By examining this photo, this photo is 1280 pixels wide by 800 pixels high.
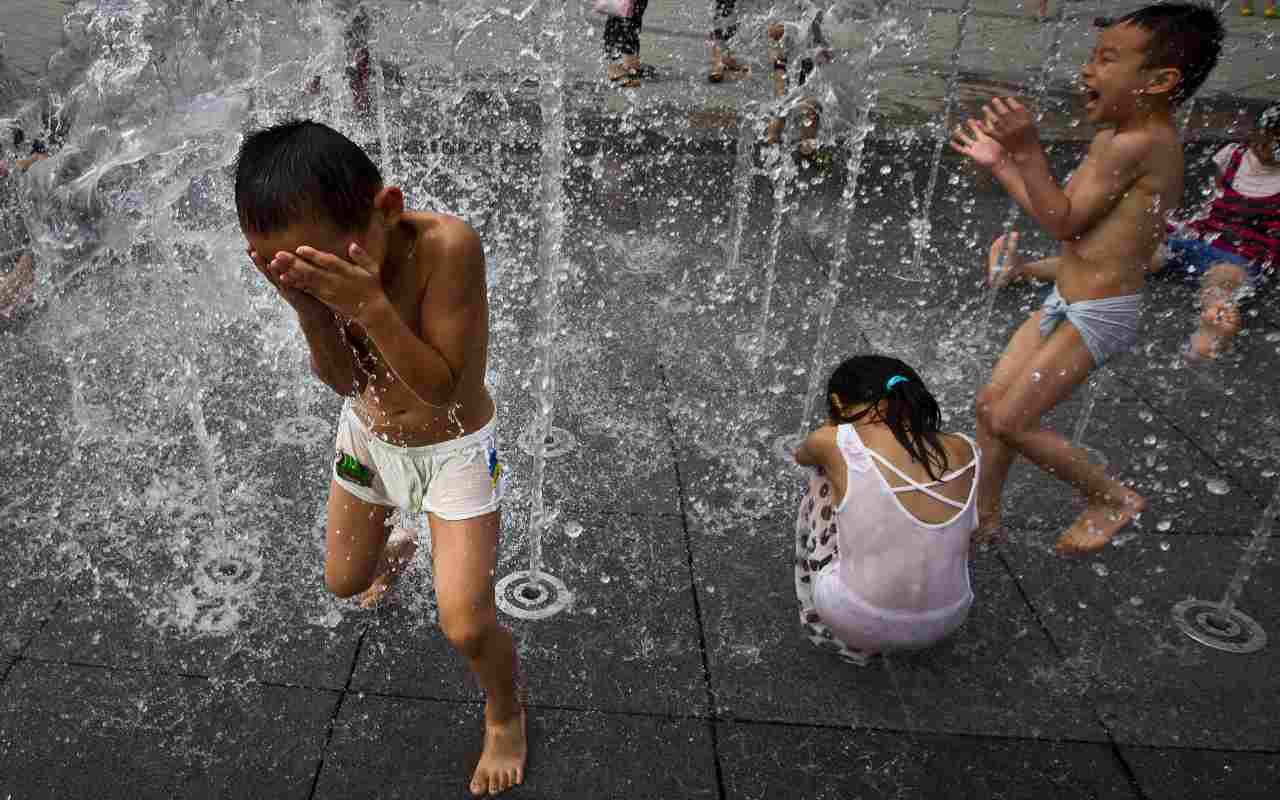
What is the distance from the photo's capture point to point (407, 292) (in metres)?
1.89

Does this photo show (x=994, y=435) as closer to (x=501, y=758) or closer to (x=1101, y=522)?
(x=1101, y=522)

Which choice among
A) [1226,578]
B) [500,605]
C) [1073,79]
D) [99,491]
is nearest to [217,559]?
[99,491]

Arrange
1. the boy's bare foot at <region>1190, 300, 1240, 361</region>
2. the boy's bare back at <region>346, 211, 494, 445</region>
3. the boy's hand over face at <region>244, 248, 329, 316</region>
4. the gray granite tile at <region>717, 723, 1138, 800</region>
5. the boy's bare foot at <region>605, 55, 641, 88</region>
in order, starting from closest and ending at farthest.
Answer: the boy's hand over face at <region>244, 248, 329, 316</region> → the boy's bare back at <region>346, 211, 494, 445</region> → the gray granite tile at <region>717, 723, 1138, 800</region> → the boy's bare foot at <region>1190, 300, 1240, 361</region> → the boy's bare foot at <region>605, 55, 641, 88</region>

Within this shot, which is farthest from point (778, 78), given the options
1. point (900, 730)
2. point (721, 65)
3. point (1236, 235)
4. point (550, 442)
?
point (900, 730)

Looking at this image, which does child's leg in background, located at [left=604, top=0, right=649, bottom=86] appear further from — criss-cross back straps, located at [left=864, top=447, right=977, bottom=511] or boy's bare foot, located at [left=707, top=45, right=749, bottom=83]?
criss-cross back straps, located at [left=864, top=447, right=977, bottom=511]

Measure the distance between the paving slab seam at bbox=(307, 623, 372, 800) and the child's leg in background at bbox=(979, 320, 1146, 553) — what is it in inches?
80.0

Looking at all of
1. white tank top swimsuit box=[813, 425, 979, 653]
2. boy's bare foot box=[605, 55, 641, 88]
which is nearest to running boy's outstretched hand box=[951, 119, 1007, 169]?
white tank top swimsuit box=[813, 425, 979, 653]

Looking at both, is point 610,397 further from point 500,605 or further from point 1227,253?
point 1227,253

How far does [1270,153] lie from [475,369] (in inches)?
171

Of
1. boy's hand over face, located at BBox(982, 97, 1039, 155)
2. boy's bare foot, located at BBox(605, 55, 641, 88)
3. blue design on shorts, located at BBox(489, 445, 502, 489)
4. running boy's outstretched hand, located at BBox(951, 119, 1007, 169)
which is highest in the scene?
boy's hand over face, located at BBox(982, 97, 1039, 155)

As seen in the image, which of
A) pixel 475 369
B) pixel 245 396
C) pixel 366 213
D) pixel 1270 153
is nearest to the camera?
pixel 366 213

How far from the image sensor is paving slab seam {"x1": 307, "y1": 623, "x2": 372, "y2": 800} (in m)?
2.21

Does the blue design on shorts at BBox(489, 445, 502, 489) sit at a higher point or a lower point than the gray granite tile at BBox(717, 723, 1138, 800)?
Answer: higher

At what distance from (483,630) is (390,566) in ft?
2.60
